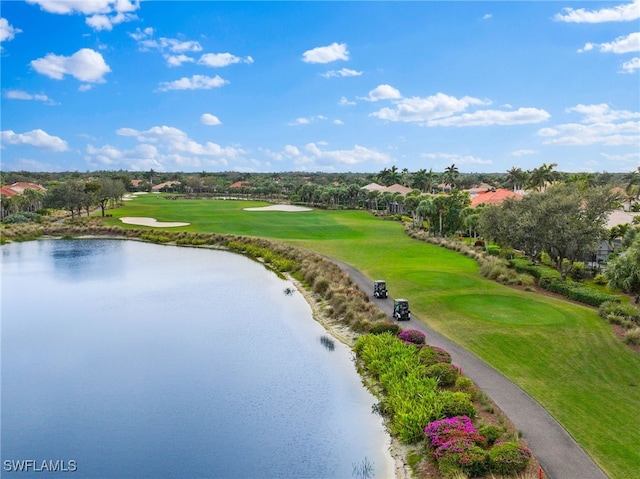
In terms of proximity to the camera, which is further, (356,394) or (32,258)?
(32,258)

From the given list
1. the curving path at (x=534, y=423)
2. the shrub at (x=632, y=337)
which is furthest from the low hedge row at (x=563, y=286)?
the curving path at (x=534, y=423)

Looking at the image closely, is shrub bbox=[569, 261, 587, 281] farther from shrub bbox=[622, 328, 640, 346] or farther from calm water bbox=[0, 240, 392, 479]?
calm water bbox=[0, 240, 392, 479]

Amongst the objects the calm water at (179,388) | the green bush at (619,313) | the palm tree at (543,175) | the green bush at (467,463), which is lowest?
the calm water at (179,388)

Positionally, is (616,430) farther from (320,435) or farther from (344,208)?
(344,208)

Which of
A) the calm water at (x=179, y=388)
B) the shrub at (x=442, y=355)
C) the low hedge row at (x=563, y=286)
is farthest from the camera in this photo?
the low hedge row at (x=563, y=286)

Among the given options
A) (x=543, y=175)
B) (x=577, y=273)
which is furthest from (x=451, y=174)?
(x=577, y=273)

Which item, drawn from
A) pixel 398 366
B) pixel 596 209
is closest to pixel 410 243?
pixel 596 209

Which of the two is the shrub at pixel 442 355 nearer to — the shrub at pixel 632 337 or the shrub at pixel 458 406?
the shrub at pixel 458 406
